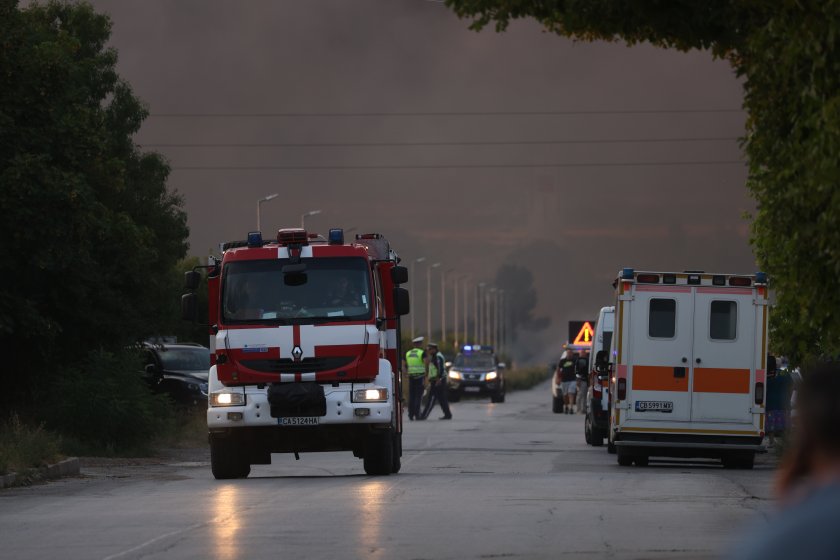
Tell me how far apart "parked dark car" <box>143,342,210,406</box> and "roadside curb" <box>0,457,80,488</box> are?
424 inches

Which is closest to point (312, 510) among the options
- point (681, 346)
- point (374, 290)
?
point (374, 290)

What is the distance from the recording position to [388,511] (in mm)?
13969

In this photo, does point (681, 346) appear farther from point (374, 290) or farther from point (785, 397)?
point (374, 290)

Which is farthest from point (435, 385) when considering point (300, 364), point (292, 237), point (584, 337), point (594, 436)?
point (300, 364)

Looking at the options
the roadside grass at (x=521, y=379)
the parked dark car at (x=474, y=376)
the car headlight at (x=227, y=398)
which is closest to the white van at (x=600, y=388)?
the car headlight at (x=227, y=398)

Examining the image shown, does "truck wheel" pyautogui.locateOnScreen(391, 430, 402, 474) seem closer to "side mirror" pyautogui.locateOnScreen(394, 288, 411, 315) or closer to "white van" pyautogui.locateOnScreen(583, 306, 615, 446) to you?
"side mirror" pyautogui.locateOnScreen(394, 288, 411, 315)

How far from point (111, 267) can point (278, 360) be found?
12.5 metres

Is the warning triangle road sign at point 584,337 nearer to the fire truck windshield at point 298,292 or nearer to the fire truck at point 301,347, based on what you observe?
the fire truck at point 301,347

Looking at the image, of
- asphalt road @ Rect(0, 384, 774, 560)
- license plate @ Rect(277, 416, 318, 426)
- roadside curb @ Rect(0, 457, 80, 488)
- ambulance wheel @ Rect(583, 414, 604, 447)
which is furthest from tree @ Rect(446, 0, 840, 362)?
ambulance wheel @ Rect(583, 414, 604, 447)

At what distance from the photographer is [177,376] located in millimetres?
32812

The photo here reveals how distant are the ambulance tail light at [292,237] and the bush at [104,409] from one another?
7.05 m

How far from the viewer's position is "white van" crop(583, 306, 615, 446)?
26253 mm

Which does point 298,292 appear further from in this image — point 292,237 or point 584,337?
point 584,337

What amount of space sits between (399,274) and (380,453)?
2156 mm
